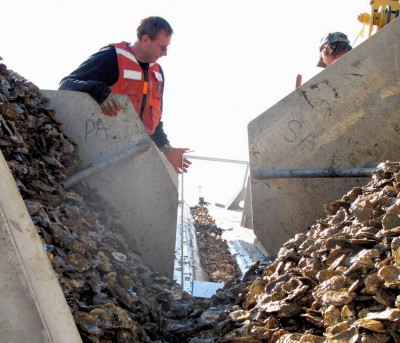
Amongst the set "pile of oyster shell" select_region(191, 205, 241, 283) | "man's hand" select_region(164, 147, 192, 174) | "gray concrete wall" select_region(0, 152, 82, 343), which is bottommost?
"gray concrete wall" select_region(0, 152, 82, 343)

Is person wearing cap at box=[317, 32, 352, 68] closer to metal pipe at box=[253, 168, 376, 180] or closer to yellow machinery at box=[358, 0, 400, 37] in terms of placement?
yellow machinery at box=[358, 0, 400, 37]

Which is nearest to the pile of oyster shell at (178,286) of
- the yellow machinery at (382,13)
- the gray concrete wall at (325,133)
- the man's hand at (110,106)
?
the man's hand at (110,106)

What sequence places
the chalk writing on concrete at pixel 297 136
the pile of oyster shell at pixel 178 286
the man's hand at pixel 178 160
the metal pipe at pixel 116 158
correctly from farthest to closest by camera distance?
1. the man's hand at pixel 178 160
2. the chalk writing on concrete at pixel 297 136
3. the metal pipe at pixel 116 158
4. the pile of oyster shell at pixel 178 286

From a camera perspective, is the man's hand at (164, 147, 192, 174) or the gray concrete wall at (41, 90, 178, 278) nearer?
the gray concrete wall at (41, 90, 178, 278)

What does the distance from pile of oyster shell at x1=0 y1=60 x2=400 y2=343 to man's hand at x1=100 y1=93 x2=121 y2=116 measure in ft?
1.36

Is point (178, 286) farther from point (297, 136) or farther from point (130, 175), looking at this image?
point (297, 136)

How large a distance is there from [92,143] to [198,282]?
5.03 ft

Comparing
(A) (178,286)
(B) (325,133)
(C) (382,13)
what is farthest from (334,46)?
(A) (178,286)

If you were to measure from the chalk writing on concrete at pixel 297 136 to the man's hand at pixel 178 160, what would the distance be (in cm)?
99

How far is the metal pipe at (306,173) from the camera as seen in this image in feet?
14.9

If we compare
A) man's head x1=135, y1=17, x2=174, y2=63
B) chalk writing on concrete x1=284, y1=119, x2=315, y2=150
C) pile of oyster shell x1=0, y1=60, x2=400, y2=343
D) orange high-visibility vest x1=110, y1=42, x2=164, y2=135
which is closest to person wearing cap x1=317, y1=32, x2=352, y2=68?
chalk writing on concrete x1=284, y1=119, x2=315, y2=150

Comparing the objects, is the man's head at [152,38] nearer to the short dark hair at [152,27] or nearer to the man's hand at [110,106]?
the short dark hair at [152,27]

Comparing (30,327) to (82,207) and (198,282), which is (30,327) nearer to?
(82,207)

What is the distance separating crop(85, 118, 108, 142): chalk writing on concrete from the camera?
14.8ft
